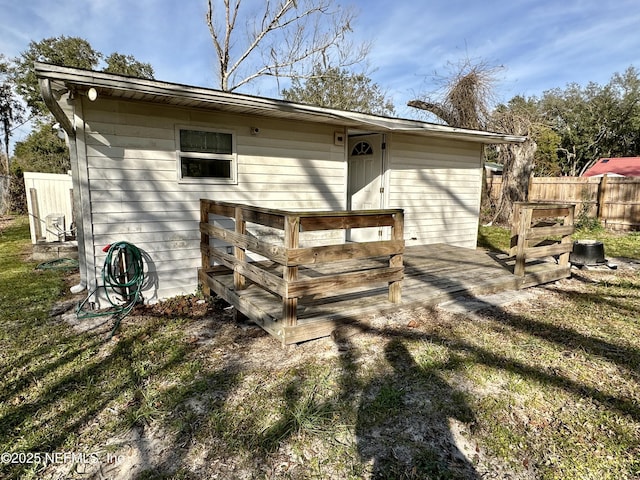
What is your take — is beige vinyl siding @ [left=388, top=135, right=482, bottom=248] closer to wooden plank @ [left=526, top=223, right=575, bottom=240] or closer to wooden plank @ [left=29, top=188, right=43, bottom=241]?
wooden plank @ [left=526, top=223, right=575, bottom=240]

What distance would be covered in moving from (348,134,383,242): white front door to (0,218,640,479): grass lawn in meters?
3.00

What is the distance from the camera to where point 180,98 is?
399 centimetres

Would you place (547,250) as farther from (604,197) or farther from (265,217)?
(604,197)

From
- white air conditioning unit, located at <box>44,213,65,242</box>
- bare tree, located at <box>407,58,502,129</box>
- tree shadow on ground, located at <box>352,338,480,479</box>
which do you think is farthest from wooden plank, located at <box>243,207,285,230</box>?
bare tree, located at <box>407,58,502,129</box>

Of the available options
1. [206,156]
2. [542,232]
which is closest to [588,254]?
[542,232]

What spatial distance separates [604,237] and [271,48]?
39.1 feet

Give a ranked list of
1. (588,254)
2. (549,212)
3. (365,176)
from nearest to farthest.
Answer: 1. (549,212)
2. (588,254)
3. (365,176)

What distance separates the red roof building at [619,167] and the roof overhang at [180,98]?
70.1 ft

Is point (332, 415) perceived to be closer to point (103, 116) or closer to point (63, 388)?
point (63, 388)

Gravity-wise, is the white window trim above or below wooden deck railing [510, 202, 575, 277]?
above

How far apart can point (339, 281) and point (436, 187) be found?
4.49 m

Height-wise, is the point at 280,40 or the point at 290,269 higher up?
the point at 280,40

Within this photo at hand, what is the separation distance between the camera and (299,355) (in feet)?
10.0

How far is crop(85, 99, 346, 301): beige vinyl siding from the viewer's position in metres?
4.12
